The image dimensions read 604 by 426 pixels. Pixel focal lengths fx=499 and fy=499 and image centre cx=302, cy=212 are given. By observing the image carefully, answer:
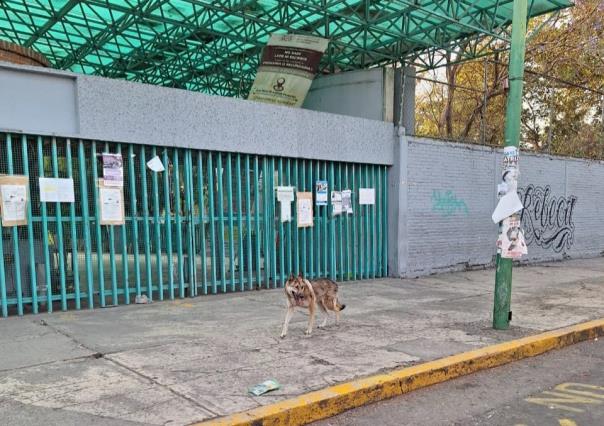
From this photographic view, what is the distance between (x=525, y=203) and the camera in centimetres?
1378

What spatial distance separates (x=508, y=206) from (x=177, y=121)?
5007 millimetres

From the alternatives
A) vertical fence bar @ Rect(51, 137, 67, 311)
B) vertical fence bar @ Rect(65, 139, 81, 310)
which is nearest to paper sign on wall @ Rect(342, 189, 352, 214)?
vertical fence bar @ Rect(65, 139, 81, 310)

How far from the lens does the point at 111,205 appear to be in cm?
723

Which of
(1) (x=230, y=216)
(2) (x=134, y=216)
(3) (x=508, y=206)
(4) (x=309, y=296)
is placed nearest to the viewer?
(4) (x=309, y=296)

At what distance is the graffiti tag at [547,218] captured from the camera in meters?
13.9

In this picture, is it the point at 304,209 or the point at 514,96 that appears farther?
the point at 304,209

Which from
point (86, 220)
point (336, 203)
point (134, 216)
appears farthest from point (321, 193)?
point (86, 220)

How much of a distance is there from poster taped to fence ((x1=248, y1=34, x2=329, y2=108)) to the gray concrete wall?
1.58 meters

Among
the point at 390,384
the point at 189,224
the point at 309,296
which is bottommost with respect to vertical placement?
the point at 390,384

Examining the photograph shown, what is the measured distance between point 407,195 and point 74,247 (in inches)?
262

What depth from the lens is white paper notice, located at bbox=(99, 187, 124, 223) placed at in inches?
282

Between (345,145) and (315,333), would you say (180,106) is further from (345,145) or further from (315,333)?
(315,333)

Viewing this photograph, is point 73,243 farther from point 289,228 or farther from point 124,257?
point 289,228

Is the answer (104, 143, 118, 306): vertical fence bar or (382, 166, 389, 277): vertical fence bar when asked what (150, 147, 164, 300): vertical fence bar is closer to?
(104, 143, 118, 306): vertical fence bar
